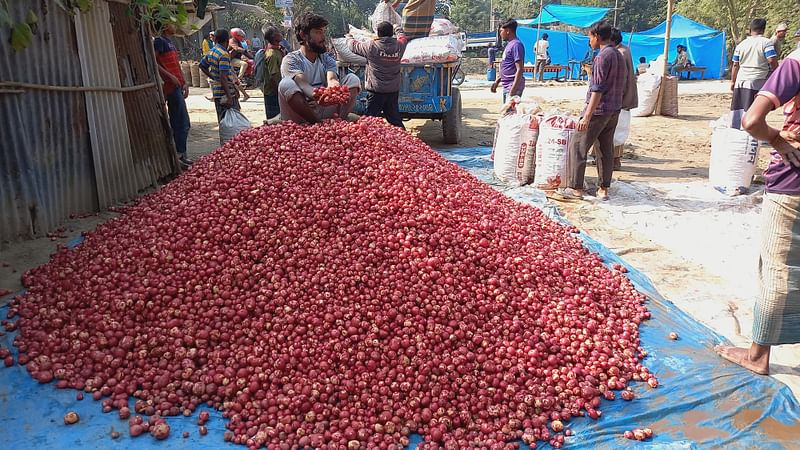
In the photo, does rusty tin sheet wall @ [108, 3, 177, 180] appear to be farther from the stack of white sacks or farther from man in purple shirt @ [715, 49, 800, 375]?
man in purple shirt @ [715, 49, 800, 375]

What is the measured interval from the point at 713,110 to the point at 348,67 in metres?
9.77

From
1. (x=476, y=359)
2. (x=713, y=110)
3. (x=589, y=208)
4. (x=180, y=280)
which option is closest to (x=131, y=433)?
(x=180, y=280)

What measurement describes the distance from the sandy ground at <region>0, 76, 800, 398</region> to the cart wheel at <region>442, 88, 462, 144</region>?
224mm

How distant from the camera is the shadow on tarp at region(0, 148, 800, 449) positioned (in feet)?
7.27

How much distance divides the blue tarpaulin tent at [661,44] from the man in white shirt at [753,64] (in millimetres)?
17004

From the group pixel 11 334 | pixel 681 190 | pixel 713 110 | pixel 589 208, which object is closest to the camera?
pixel 11 334

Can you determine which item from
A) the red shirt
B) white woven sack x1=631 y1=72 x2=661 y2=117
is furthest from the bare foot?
white woven sack x1=631 y1=72 x2=661 y2=117

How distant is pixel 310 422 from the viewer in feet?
7.52

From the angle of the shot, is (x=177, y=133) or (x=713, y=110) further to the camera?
(x=713, y=110)

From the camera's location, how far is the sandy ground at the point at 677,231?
356cm

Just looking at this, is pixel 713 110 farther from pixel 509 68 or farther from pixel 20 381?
pixel 20 381

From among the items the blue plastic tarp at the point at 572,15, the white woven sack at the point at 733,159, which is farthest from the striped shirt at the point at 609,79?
the blue plastic tarp at the point at 572,15

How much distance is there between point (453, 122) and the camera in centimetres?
839

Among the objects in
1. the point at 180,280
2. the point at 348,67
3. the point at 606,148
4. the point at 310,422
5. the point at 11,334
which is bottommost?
the point at 310,422
